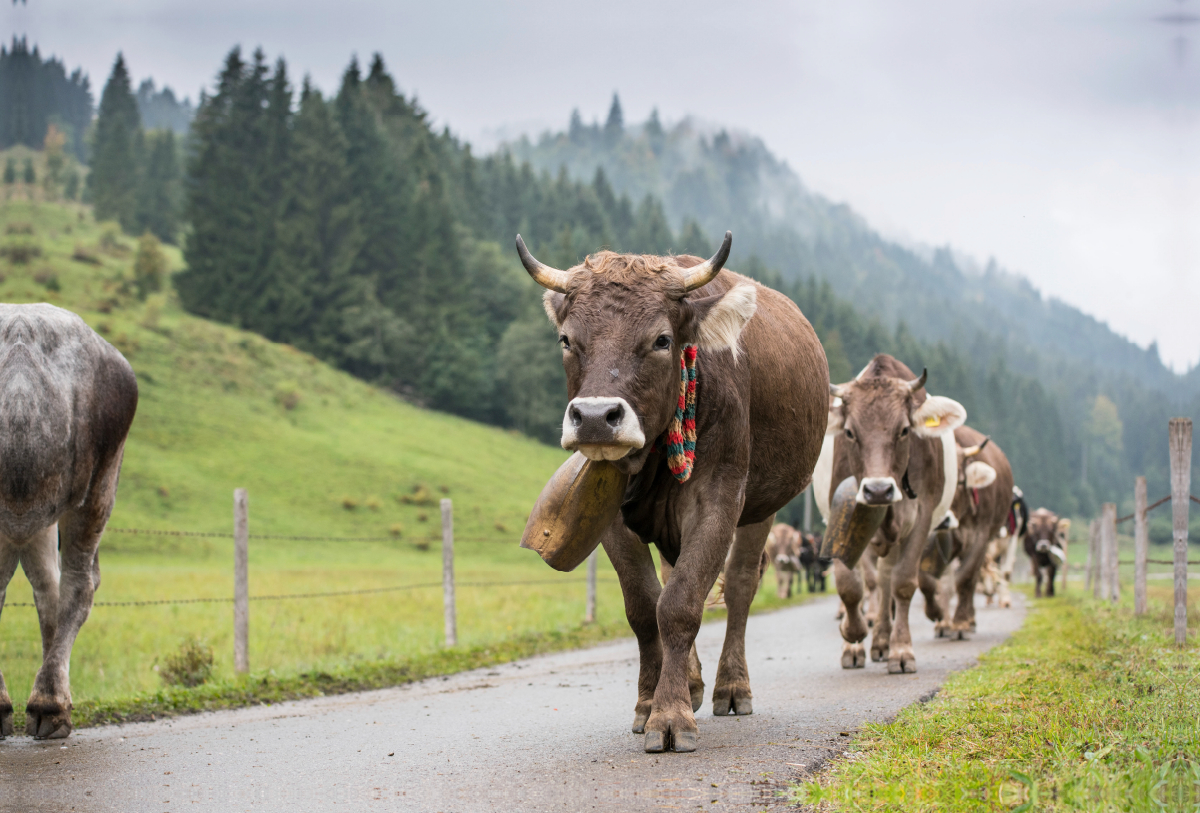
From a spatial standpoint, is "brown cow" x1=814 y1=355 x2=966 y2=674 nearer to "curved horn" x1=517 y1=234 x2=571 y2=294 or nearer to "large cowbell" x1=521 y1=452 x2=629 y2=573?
"large cowbell" x1=521 y1=452 x2=629 y2=573

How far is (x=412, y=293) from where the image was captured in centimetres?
9388

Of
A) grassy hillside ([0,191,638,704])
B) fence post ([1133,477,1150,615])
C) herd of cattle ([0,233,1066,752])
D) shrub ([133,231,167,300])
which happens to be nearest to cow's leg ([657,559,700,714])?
herd of cattle ([0,233,1066,752])

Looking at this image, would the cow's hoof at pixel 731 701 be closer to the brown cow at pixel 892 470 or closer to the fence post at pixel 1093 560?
the brown cow at pixel 892 470

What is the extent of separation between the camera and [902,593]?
10359 millimetres

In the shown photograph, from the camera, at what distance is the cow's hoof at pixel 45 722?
6906 mm

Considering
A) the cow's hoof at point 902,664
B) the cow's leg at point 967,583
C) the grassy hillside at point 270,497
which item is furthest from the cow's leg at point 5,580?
the cow's leg at point 967,583

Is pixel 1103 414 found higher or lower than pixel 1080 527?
higher

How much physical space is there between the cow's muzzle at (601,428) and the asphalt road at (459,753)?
1.52m

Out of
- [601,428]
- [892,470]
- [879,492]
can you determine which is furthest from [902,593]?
[601,428]

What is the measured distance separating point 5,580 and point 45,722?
970 millimetres

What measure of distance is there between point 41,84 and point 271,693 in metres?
166

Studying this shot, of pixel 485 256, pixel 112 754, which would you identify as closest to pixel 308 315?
Answer: pixel 485 256

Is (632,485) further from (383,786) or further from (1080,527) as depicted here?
(1080,527)

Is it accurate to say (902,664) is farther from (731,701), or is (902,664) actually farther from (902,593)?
(731,701)
